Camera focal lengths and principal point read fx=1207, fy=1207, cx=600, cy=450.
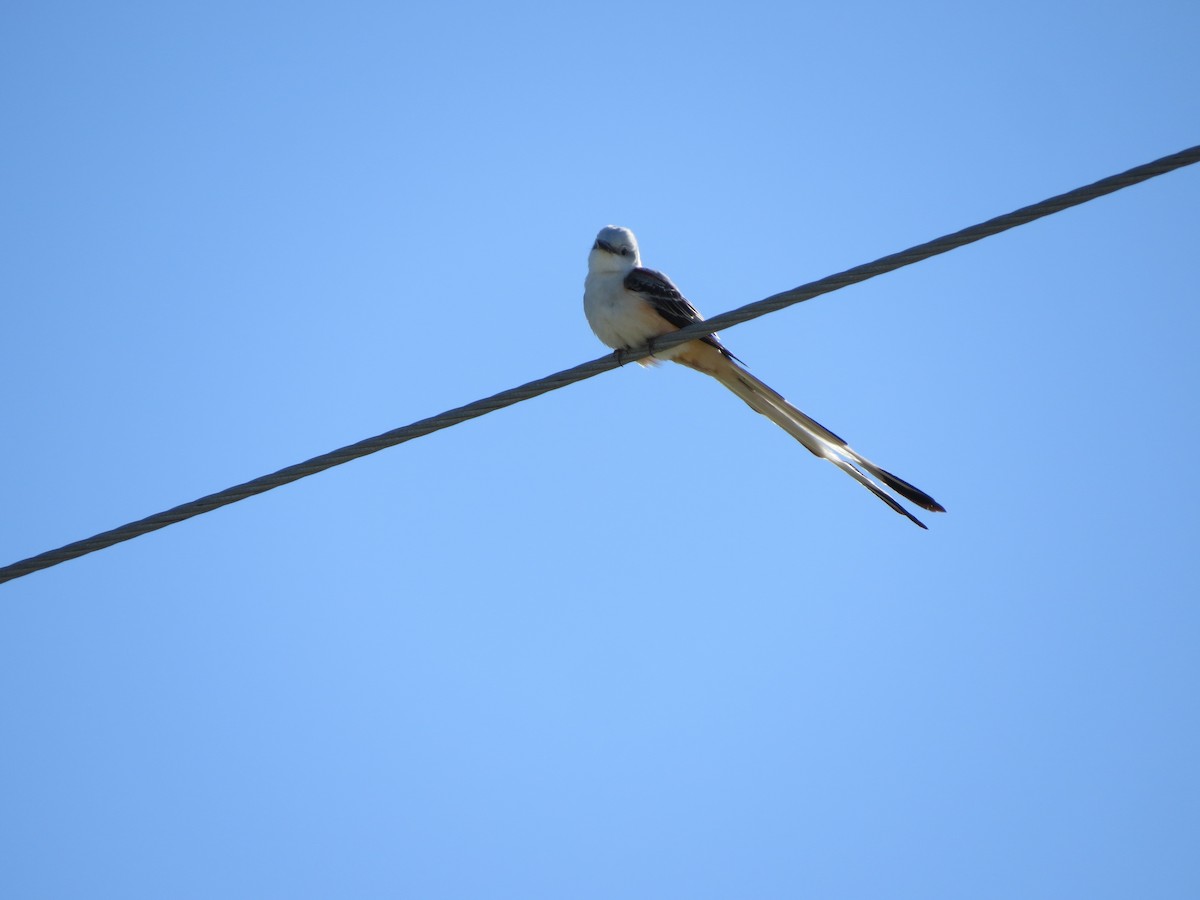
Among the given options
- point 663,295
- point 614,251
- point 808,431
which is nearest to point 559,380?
point 808,431

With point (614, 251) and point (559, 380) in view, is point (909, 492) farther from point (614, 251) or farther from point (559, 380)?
point (614, 251)

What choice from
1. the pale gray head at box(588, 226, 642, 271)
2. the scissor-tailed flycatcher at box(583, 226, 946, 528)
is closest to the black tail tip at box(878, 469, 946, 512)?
the scissor-tailed flycatcher at box(583, 226, 946, 528)

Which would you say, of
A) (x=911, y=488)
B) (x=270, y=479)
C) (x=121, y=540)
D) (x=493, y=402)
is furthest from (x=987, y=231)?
(x=121, y=540)

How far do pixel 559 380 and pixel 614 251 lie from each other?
6.31 feet

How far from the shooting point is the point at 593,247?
200 inches

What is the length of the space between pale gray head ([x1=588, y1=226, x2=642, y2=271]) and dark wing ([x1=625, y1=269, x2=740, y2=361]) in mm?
174

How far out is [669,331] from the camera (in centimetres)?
463

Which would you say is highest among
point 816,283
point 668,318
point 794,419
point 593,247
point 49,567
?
point 593,247

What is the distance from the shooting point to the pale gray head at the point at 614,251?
196 inches

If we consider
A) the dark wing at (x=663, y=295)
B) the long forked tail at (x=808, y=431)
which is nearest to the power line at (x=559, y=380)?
the long forked tail at (x=808, y=431)

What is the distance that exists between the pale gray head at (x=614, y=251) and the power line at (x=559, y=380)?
1.71 metres

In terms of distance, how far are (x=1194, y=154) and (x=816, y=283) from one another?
2.79ft

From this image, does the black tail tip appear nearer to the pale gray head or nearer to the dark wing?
the dark wing

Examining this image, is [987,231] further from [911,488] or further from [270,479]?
[270,479]
